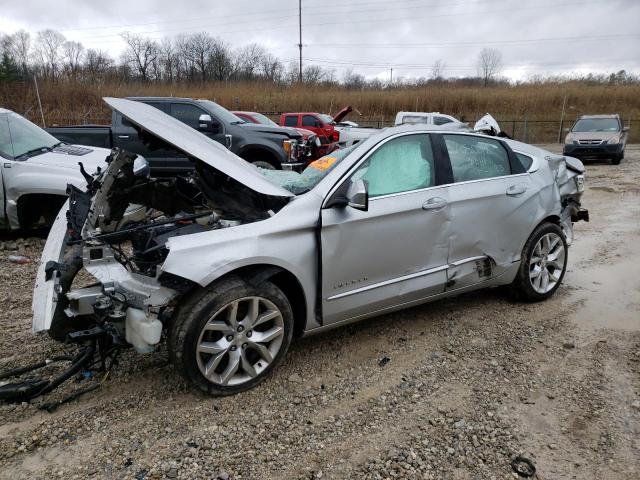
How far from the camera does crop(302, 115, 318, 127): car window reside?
698 inches

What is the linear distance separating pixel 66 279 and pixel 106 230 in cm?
49

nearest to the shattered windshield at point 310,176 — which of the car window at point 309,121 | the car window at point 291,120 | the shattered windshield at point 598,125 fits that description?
the car window at point 309,121

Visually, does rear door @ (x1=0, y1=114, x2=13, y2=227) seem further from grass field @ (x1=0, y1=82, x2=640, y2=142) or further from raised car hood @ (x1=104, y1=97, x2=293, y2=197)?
grass field @ (x1=0, y1=82, x2=640, y2=142)

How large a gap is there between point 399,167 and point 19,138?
210 inches

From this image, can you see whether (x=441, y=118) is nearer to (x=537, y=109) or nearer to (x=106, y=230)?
(x=106, y=230)

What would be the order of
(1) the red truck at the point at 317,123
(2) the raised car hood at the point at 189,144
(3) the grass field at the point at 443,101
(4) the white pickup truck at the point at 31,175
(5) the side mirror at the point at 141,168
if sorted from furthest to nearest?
(3) the grass field at the point at 443,101 < (1) the red truck at the point at 317,123 < (4) the white pickup truck at the point at 31,175 < (5) the side mirror at the point at 141,168 < (2) the raised car hood at the point at 189,144

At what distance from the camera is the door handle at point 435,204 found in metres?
3.49

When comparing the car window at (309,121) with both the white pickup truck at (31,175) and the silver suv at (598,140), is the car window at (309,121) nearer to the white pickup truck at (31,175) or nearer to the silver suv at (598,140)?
the silver suv at (598,140)

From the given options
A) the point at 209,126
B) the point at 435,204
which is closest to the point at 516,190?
the point at 435,204

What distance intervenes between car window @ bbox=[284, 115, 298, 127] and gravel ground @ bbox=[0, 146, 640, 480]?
48.9 feet

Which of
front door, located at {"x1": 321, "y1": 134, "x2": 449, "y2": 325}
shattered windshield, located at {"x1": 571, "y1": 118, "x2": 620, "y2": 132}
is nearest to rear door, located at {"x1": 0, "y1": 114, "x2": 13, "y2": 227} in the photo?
front door, located at {"x1": 321, "y1": 134, "x2": 449, "y2": 325}

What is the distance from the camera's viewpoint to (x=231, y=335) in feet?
9.49

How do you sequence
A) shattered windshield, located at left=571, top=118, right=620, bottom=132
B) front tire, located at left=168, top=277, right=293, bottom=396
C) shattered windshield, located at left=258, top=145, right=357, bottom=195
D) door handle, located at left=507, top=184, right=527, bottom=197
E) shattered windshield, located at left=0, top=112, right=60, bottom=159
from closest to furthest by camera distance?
front tire, located at left=168, top=277, right=293, bottom=396, shattered windshield, located at left=258, top=145, right=357, bottom=195, door handle, located at left=507, top=184, right=527, bottom=197, shattered windshield, located at left=0, top=112, right=60, bottom=159, shattered windshield, located at left=571, top=118, right=620, bottom=132

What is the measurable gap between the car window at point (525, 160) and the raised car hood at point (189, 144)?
240 cm
